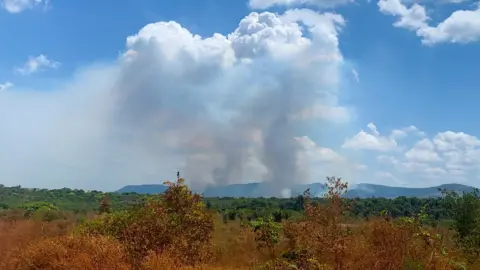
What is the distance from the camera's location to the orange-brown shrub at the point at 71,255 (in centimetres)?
1401

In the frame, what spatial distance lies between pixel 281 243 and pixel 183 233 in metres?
8.06

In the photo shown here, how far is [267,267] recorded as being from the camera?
48.7 feet

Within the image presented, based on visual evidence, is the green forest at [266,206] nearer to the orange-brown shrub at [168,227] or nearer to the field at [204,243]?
the field at [204,243]

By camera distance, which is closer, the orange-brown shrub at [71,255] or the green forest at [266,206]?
the orange-brown shrub at [71,255]

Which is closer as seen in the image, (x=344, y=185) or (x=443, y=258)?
(x=344, y=185)

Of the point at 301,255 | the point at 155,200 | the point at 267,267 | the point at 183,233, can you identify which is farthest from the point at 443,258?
the point at 155,200

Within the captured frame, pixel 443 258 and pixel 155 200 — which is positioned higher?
pixel 155 200

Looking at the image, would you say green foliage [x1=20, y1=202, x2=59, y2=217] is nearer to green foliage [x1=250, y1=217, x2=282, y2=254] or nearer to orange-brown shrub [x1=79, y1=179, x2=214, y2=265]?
green foliage [x1=250, y1=217, x2=282, y2=254]

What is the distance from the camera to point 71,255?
14.6m

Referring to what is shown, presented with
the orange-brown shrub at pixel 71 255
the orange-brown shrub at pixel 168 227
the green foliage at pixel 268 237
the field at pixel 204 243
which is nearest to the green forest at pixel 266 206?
the field at pixel 204 243

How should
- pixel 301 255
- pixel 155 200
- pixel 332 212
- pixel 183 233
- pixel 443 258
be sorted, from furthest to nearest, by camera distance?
pixel 155 200, pixel 183 233, pixel 443 258, pixel 301 255, pixel 332 212

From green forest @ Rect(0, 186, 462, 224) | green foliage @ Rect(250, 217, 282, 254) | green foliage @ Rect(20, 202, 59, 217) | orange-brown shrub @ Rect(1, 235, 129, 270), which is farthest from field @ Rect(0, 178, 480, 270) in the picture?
green foliage @ Rect(20, 202, 59, 217)

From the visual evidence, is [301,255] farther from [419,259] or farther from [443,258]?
[443,258]

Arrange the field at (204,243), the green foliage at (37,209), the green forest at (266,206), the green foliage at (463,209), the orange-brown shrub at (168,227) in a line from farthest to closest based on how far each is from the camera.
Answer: the green foliage at (37,209)
the green forest at (266,206)
the green foliage at (463,209)
the orange-brown shrub at (168,227)
the field at (204,243)
